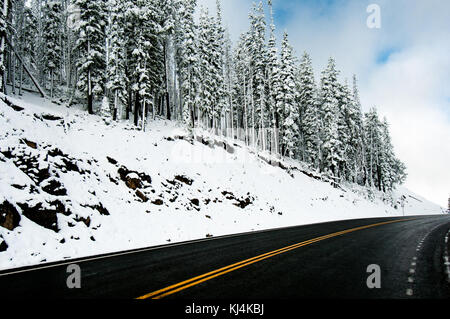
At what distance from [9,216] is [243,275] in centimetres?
844

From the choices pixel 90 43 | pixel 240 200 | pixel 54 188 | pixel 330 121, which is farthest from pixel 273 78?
pixel 54 188

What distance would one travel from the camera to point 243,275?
6.21 m

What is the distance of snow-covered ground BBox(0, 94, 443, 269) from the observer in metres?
9.68

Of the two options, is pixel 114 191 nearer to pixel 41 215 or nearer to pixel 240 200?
pixel 41 215

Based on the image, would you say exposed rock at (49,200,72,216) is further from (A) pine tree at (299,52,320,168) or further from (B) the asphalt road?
(A) pine tree at (299,52,320,168)

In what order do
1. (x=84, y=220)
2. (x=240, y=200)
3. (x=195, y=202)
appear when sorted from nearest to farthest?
(x=84, y=220), (x=195, y=202), (x=240, y=200)

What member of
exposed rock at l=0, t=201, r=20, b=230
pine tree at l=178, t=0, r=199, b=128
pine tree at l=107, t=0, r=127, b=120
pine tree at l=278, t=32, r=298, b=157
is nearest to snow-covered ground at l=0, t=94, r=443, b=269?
exposed rock at l=0, t=201, r=20, b=230

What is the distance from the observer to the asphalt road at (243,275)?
16.6 feet

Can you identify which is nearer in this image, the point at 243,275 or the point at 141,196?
the point at 243,275
